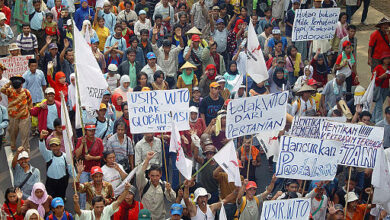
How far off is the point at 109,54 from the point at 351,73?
500 centimetres

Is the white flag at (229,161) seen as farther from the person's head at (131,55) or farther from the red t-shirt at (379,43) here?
the red t-shirt at (379,43)

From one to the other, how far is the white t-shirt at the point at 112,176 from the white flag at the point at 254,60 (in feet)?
9.77

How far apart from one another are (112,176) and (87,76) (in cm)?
152

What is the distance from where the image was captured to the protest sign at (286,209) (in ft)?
34.8

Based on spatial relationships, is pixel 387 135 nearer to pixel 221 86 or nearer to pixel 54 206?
pixel 221 86

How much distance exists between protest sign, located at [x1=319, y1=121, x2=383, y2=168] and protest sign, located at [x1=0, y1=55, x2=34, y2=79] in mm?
6143

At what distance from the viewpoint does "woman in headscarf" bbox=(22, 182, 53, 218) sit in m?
11.3

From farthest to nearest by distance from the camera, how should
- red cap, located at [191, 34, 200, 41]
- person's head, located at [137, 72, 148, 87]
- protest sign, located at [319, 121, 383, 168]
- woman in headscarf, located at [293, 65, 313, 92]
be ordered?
1. red cap, located at [191, 34, 200, 41]
2. woman in headscarf, located at [293, 65, 313, 92]
3. person's head, located at [137, 72, 148, 87]
4. protest sign, located at [319, 121, 383, 168]

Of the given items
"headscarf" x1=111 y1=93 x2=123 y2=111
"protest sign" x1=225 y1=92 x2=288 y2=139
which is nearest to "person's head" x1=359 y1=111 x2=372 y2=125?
"protest sign" x1=225 y1=92 x2=288 y2=139

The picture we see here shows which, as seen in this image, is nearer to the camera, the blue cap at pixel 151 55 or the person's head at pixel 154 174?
the person's head at pixel 154 174

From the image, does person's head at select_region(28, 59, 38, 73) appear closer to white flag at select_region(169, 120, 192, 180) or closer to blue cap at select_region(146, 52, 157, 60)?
blue cap at select_region(146, 52, 157, 60)

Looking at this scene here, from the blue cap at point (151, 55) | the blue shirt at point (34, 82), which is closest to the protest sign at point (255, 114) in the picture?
the blue cap at point (151, 55)

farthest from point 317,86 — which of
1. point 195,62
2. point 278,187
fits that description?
point 278,187

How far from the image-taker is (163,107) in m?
12.2
